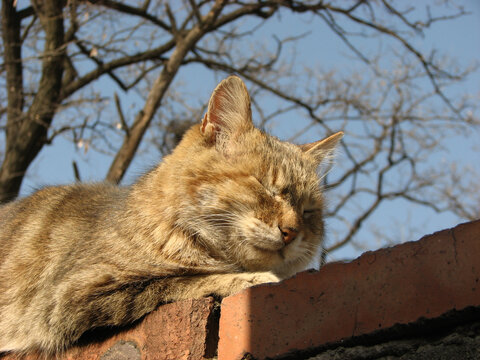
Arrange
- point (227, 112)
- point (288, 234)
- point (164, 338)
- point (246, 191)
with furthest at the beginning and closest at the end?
point (227, 112) < point (246, 191) < point (288, 234) < point (164, 338)

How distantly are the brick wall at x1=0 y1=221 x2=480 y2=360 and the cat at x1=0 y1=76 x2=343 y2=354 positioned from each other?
200 mm

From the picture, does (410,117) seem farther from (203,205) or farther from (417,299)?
(417,299)

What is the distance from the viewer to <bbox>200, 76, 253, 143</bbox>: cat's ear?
2.90 meters

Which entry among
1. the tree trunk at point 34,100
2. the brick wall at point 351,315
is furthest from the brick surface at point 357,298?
the tree trunk at point 34,100

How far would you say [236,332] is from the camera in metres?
1.91

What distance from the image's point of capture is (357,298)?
1695 millimetres

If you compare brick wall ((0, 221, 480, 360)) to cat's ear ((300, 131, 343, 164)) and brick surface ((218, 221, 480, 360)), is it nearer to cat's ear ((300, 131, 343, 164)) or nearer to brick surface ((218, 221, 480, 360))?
brick surface ((218, 221, 480, 360))

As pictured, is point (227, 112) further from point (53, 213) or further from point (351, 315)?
point (351, 315)

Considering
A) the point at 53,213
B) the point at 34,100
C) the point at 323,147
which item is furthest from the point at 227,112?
the point at 34,100

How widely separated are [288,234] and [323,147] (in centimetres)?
110

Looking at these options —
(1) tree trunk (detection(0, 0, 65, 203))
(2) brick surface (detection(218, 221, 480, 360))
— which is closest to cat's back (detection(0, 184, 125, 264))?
(2) brick surface (detection(218, 221, 480, 360))

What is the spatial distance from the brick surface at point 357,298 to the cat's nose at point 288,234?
56 centimetres

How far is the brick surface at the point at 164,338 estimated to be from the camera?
1.99 meters

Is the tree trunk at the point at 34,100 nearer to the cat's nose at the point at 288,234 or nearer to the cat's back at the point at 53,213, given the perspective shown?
the cat's back at the point at 53,213
